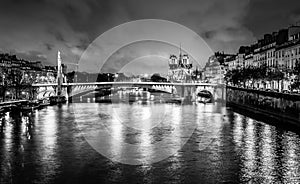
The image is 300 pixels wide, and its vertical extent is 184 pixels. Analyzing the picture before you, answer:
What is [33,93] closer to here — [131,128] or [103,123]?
[103,123]

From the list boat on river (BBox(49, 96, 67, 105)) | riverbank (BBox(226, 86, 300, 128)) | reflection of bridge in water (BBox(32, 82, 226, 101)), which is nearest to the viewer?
riverbank (BBox(226, 86, 300, 128))

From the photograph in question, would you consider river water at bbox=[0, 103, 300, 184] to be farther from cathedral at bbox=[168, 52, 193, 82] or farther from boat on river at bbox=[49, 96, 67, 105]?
cathedral at bbox=[168, 52, 193, 82]

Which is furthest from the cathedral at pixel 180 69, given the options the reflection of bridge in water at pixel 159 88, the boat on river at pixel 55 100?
the boat on river at pixel 55 100

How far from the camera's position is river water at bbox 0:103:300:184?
60.3ft

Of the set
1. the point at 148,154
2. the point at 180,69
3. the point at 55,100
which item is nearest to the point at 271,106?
the point at 148,154

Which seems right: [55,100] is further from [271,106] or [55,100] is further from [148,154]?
[148,154]

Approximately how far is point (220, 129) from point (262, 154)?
471 inches

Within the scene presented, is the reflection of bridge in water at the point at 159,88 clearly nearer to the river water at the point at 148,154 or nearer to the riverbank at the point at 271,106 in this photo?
the riverbank at the point at 271,106

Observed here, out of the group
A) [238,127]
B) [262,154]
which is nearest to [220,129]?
[238,127]

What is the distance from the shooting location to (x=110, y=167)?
20.0 meters

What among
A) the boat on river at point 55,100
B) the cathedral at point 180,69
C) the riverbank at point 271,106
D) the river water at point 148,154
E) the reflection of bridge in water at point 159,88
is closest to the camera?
the river water at point 148,154

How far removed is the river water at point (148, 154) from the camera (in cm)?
1839

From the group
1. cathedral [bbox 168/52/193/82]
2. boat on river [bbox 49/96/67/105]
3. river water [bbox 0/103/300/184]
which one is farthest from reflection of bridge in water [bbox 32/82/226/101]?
cathedral [bbox 168/52/193/82]

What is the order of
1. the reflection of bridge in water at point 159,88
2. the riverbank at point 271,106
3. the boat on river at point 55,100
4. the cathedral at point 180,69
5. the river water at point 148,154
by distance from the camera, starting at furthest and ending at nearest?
the cathedral at point 180,69 → the reflection of bridge in water at point 159,88 → the boat on river at point 55,100 → the riverbank at point 271,106 → the river water at point 148,154
